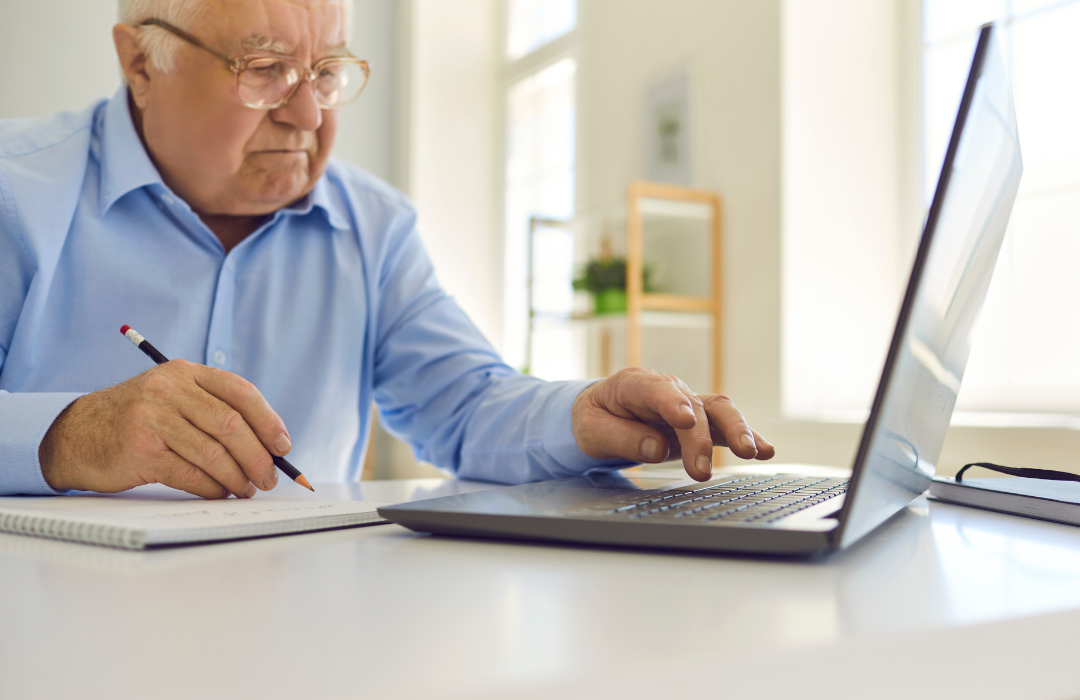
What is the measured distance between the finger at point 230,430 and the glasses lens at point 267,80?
66 centimetres

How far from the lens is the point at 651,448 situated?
0.77m

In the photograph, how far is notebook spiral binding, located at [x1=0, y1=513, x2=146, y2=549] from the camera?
47 cm

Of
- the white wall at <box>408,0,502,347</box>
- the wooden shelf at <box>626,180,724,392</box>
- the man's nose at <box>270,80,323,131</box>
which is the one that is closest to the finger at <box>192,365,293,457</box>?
the man's nose at <box>270,80,323,131</box>

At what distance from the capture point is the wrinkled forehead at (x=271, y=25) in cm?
116

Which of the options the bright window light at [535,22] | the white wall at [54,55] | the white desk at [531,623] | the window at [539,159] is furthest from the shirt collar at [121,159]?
the bright window light at [535,22]

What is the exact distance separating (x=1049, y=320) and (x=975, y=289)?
1.82 meters

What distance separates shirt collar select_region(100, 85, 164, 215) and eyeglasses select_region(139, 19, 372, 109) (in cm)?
16

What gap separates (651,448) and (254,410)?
35cm

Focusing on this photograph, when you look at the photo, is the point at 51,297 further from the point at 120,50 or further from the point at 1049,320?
the point at 1049,320

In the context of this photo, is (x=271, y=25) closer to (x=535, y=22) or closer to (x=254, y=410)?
(x=254, y=410)

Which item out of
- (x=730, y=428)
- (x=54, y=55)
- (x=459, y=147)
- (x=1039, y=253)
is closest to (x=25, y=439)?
(x=730, y=428)

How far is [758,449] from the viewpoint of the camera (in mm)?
694

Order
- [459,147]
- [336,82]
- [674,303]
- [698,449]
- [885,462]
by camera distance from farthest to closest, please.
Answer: [459,147] → [674,303] → [336,82] → [698,449] → [885,462]

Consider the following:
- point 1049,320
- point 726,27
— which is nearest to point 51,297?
point 1049,320
